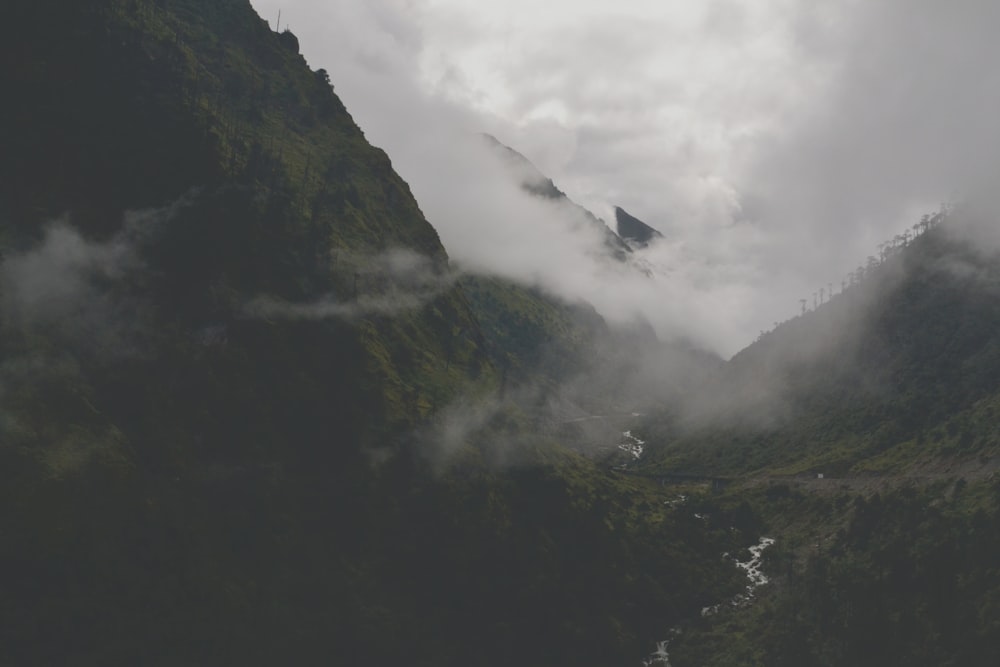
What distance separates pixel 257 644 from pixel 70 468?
215 feet

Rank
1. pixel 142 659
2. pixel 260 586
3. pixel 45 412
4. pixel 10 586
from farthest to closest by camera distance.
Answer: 1. pixel 260 586
2. pixel 45 412
3. pixel 142 659
4. pixel 10 586

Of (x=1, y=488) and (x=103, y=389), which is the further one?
(x=103, y=389)

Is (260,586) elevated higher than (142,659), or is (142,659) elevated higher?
(260,586)

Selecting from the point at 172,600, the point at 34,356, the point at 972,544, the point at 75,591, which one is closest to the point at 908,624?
the point at 972,544

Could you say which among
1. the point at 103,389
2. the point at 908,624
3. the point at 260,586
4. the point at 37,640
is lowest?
the point at 37,640

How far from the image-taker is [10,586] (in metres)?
156

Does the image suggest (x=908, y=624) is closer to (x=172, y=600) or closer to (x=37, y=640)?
(x=172, y=600)

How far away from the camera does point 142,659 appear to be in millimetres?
169500

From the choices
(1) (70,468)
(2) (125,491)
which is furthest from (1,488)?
(2) (125,491)

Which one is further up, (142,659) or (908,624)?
(908,624)

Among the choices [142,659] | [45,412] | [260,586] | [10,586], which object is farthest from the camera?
[260,586]

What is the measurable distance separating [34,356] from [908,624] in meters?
234

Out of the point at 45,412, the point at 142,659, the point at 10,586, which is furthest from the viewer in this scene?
the point at 45,412

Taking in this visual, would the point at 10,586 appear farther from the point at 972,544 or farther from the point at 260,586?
the point at 972,544
